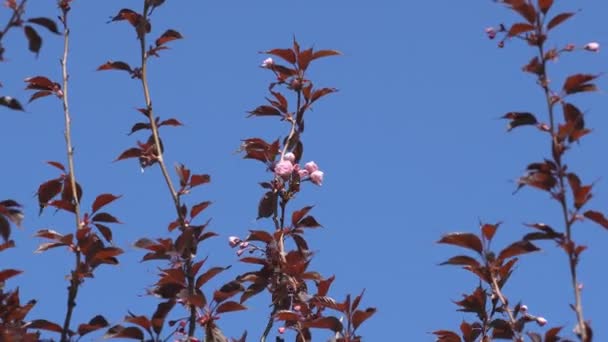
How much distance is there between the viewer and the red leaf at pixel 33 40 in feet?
12.3

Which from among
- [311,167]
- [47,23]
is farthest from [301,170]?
[47,23]

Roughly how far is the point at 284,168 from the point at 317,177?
0.63ft

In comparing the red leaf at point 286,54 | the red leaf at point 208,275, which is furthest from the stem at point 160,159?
the red leaf at point 286,54

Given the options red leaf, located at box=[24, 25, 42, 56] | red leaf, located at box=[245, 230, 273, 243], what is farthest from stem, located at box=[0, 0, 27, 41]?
red leaf, located at box=[245, 230, 273, 243]

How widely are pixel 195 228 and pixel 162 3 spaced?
3.95 ft

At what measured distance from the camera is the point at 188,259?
14.1 feet

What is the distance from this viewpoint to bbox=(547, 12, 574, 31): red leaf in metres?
3.64

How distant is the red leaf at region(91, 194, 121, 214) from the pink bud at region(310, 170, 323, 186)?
1.28 m

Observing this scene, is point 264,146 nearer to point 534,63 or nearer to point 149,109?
point 149,109

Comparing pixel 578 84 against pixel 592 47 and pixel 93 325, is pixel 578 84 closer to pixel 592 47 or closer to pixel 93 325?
pixel 592 47

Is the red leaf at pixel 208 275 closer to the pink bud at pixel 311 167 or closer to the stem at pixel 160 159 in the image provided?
the stem at pixel 160 159

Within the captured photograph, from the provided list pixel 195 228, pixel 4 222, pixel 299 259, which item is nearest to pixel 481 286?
pixel 299 259

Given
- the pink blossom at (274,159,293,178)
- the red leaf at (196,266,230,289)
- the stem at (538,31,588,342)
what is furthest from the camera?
the pink blossom at (274,159,293,178)

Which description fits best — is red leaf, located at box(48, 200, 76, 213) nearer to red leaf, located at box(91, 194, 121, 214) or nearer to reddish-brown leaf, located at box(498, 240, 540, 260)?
red leaf, located at box(91, 194, 121, 214)
